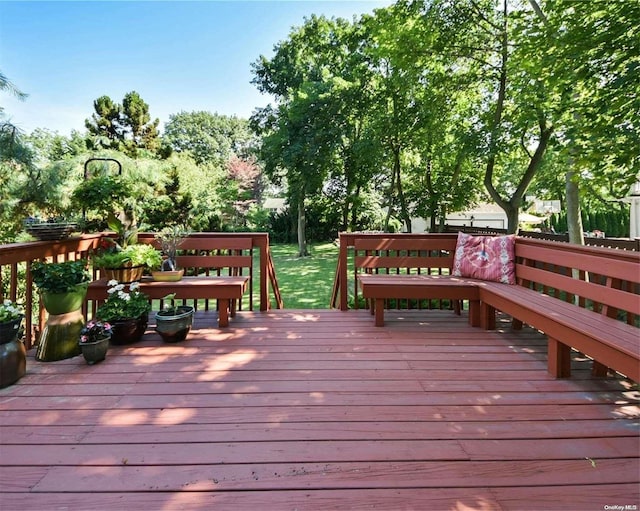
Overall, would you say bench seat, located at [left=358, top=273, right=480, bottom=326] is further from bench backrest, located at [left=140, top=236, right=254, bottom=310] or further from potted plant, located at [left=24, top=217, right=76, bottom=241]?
potted plant, located at [left=24, top=217, right=76, bottom=241]

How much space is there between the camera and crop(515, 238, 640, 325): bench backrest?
2.05 m

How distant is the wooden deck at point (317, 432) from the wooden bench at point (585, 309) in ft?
0.89

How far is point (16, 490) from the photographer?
1266 mm

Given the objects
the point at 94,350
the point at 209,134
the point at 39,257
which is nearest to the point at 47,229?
the point at 39,257

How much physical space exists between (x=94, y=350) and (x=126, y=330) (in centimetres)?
38

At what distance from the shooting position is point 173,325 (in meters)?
2.80

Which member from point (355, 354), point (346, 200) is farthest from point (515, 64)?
point (346, 200)

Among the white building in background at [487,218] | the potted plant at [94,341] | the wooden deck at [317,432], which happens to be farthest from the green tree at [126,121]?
the wooden deck at [317,432]

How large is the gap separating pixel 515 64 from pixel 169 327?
5.37 metres

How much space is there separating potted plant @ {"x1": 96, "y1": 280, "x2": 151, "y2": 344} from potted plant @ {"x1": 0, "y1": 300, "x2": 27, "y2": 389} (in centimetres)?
62

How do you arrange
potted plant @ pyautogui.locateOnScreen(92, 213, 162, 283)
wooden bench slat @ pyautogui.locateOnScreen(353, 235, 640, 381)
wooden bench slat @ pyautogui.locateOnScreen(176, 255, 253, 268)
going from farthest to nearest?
wooden bench slat @ pyautogui.locateOnScreen(176, 255, 253, 268)
potted plant @ pyautogui.locateOnScreen(92, 213, 162, 283)
wooden bench slat @ pyautogui.locateOnScreen(353, 235, 640, 381)

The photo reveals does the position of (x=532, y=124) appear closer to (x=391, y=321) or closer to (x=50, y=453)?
(x=391, y=321)

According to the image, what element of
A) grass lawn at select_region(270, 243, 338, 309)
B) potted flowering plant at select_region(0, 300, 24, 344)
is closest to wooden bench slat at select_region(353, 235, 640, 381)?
grass lawn at select_region(270, 243, 338, 309)

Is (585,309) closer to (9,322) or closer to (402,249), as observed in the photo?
(402,249)
